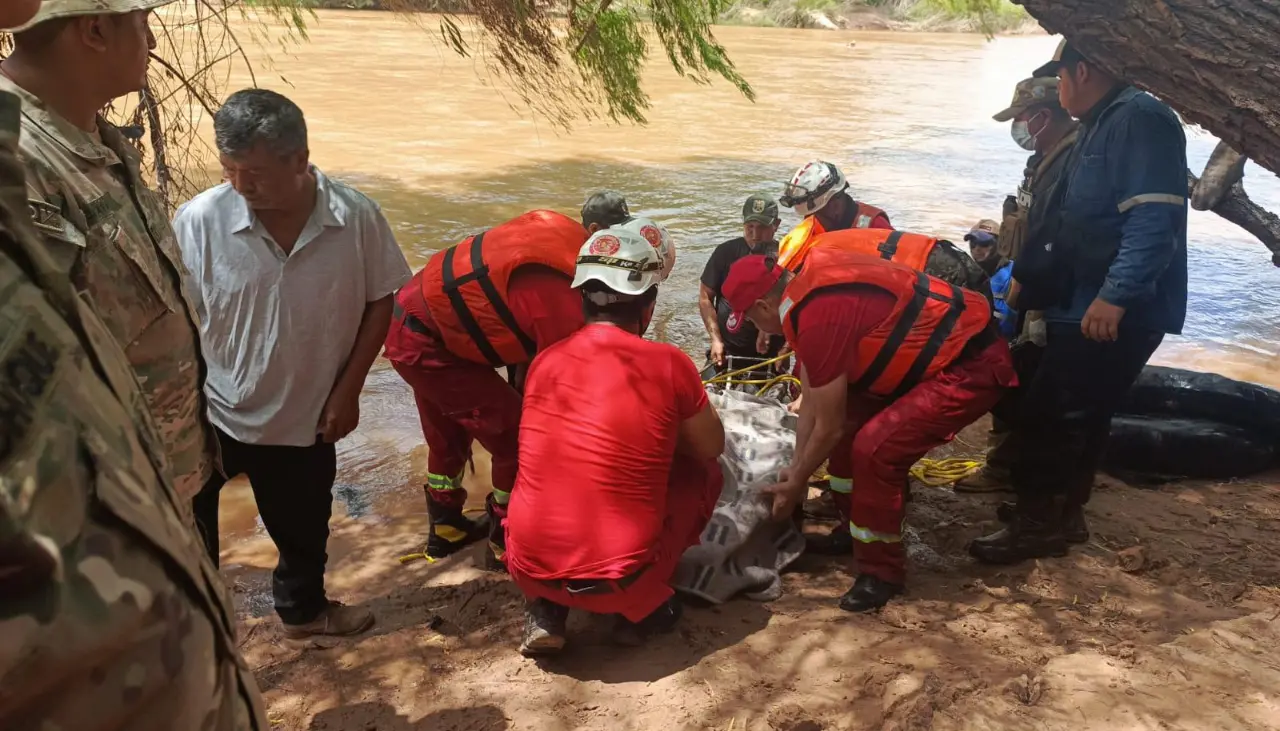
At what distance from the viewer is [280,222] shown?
2865 mm

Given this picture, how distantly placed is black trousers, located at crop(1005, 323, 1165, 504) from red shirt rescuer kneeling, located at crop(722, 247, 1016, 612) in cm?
36

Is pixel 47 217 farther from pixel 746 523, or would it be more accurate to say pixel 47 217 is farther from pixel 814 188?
pixel 814 188

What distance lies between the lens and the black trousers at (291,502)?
3041mm

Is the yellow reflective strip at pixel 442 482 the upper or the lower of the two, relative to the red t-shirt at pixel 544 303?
lower

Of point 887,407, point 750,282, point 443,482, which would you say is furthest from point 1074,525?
point 443,482

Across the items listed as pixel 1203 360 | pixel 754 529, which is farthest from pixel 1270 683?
pixel 1203 360

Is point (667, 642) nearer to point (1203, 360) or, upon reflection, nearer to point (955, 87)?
point (1203, 360)

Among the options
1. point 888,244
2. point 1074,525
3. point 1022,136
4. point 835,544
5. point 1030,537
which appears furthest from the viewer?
point 1022,136

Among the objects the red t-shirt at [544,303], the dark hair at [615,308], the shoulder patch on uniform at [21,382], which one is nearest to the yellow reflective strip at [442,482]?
the red t-shirt at [544,303]

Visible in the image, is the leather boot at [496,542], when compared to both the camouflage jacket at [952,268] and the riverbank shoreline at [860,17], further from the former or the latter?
the riverbank shoreline at [860,17]

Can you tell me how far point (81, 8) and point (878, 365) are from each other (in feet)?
8.82

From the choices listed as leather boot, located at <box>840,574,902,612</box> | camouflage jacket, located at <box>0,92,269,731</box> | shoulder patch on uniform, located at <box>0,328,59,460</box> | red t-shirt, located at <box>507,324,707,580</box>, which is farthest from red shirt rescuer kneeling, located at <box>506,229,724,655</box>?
shoulder patch on uniform, located at <box>0,328,59,460</box>

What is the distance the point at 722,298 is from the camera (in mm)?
5523

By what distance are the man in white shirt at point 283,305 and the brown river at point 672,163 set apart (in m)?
1.12
